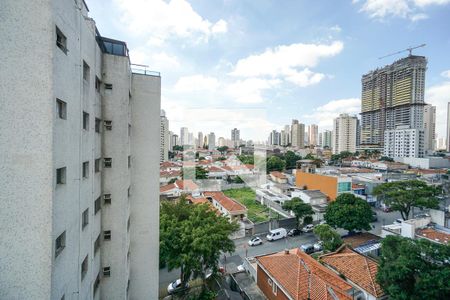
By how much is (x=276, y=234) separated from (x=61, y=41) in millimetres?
20441

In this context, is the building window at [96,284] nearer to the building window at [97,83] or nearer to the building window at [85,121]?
the building window at [85,121]

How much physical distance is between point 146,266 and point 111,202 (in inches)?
152

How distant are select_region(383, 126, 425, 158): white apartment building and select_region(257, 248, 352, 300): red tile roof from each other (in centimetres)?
7263

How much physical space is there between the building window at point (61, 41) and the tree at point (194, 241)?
8.85 metres

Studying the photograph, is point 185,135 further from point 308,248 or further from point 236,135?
point 236,135

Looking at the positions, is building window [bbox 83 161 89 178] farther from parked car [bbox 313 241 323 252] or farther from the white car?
parked car [bbox 313 241 323 252]

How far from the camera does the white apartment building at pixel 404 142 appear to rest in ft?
211

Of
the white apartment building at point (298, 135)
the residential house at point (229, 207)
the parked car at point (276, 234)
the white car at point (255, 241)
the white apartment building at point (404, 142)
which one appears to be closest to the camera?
the white car at point (255, 241)

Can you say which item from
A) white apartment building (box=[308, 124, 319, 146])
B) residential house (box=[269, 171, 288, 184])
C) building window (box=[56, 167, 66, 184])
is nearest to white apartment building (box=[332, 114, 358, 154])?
white apartment building (box=[308, 124, 319, 146])

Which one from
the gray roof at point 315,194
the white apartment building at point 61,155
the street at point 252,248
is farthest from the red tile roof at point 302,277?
the gray roof at point 315,194

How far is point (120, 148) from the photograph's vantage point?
8.20 m

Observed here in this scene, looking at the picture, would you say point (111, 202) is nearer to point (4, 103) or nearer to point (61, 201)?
point (61, 201)

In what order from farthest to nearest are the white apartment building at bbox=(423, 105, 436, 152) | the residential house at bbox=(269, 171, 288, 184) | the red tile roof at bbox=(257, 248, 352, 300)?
the white apartment building at bbox=(423, 105, 436, 152)
the residential house at bbox=(269, 171, 288, 184)
the red tile roof at bbox=(257, 248, 352, 300)

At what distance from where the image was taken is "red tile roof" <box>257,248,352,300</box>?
1024cm
